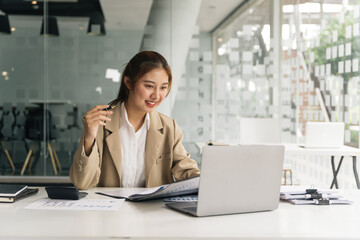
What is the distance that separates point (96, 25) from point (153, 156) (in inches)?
157

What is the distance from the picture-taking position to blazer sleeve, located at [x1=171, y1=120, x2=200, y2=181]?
7.33ft

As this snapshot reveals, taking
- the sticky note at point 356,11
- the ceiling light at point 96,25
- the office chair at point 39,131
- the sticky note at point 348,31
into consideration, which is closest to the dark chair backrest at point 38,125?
the office chair at point 39,131

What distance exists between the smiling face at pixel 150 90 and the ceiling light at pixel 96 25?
12.4ft

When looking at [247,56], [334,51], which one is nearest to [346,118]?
[334,51]

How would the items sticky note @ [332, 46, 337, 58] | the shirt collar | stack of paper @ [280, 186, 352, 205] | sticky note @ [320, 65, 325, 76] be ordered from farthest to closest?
1. sticky note @ [320, 65, 325, 76]
2. sticky note @ [332, 46, 337, 58]
3. the shirt collar
4. stack of paper @ [280, 186, 352, 205]

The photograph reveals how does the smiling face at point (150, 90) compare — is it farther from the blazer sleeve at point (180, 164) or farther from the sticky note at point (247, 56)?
the sticky note at point (247, 56)

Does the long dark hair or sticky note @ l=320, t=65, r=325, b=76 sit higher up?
sticky note @ l=320, t=65, r=325, b=76

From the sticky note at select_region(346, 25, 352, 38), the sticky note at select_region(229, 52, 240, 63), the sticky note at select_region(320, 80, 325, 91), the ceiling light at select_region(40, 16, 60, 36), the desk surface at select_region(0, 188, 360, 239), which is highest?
the ceiling light at select_region(40, 16, 60, 36)

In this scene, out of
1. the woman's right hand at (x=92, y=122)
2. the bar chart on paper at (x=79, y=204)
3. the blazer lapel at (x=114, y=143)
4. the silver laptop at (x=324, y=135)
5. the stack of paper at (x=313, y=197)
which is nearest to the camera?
the bar chart on paper at (x=79, y=204)

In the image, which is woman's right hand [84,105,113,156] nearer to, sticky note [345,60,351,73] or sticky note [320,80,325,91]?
sticky note [345,60,351,73]

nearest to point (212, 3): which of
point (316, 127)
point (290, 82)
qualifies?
point (290, 82)

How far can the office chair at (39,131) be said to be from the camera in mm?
5965

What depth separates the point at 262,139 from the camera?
5082 millimetres

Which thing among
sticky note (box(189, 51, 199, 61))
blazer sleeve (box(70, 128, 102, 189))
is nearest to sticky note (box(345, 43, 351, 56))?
sticky note (box(189, 51, 199, 61))
